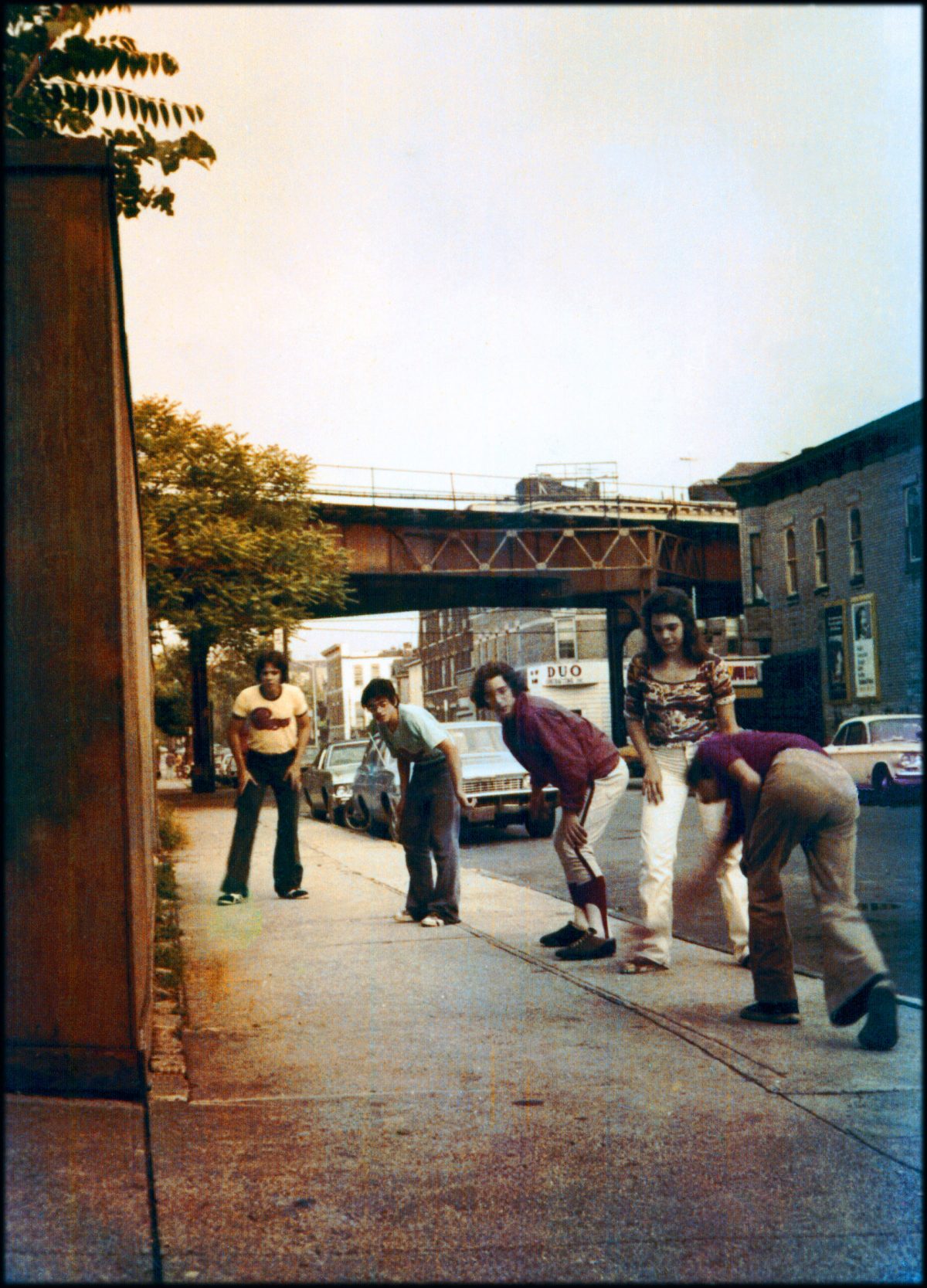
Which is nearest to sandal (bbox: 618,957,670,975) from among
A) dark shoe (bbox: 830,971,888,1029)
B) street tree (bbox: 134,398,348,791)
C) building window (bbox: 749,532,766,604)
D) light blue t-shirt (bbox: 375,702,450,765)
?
light blue t-shirt (bbox: 375,702,450,765)

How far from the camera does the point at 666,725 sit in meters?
5.39

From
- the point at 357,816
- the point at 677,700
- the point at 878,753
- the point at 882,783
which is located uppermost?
the point at 677,700

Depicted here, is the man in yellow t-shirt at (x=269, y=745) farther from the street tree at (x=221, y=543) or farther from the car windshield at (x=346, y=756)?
the car windshield at (x=346, y=756)

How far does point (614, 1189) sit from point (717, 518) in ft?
11.9

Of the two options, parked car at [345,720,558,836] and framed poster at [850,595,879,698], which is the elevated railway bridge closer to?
framed poster at [850,595,879,698]

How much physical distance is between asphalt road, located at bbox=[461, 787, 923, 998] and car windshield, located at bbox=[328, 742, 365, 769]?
3.97 feet

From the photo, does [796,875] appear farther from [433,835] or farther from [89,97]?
[89,97]

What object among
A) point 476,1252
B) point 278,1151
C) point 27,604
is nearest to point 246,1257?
point 476,1252

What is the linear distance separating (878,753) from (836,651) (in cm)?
295

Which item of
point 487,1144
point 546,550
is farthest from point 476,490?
point 487,1144

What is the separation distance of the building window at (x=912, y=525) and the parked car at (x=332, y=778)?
665 cm

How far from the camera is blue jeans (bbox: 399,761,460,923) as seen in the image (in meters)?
6.94

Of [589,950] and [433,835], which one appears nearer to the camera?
[589,950]

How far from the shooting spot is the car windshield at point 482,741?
9.58 m
